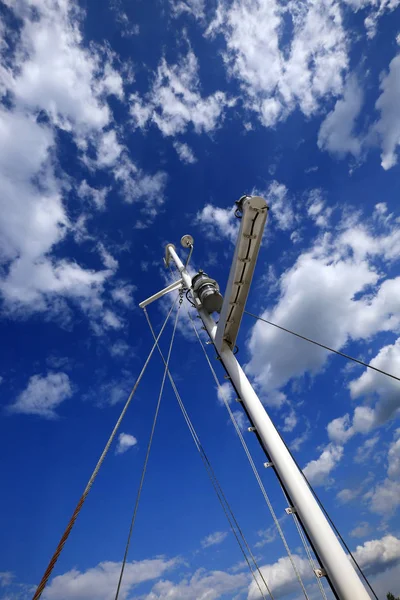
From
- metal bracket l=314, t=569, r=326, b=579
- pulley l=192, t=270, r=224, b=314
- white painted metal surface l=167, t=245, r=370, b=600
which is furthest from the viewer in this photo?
pulley l=192, t=270, r=224, b=314

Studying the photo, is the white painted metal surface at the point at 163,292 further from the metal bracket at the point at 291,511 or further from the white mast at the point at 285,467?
the metal bracket at the point at 291,511

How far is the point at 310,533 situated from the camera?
5.13 m

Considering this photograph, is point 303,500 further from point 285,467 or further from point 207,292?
point 207,292

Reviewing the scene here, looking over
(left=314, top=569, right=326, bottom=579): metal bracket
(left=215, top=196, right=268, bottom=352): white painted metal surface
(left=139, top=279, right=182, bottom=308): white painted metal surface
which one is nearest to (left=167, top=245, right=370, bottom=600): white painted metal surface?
(left=314, top=569, right=326, bottom=579): metal bracket

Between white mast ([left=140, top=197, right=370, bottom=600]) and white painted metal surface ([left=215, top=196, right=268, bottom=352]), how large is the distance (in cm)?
2

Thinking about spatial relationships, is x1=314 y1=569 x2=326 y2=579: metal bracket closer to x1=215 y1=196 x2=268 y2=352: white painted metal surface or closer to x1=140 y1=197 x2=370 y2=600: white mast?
x1=140 y1=197 x2=370 y2=600: white mast

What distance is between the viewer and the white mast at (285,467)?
4.62 meters

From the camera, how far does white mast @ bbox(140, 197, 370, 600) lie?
4.62 meters

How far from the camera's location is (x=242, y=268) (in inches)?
299

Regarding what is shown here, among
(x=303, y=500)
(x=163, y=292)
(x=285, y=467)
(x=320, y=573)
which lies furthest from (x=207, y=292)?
(x=320, y=573)

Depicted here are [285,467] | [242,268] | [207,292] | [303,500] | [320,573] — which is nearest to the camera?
[320,573]

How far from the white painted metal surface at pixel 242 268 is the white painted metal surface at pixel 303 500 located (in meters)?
0.80

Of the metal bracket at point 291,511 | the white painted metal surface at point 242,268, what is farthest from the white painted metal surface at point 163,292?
the metal bracket at point 291,511

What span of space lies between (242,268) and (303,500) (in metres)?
4.81
